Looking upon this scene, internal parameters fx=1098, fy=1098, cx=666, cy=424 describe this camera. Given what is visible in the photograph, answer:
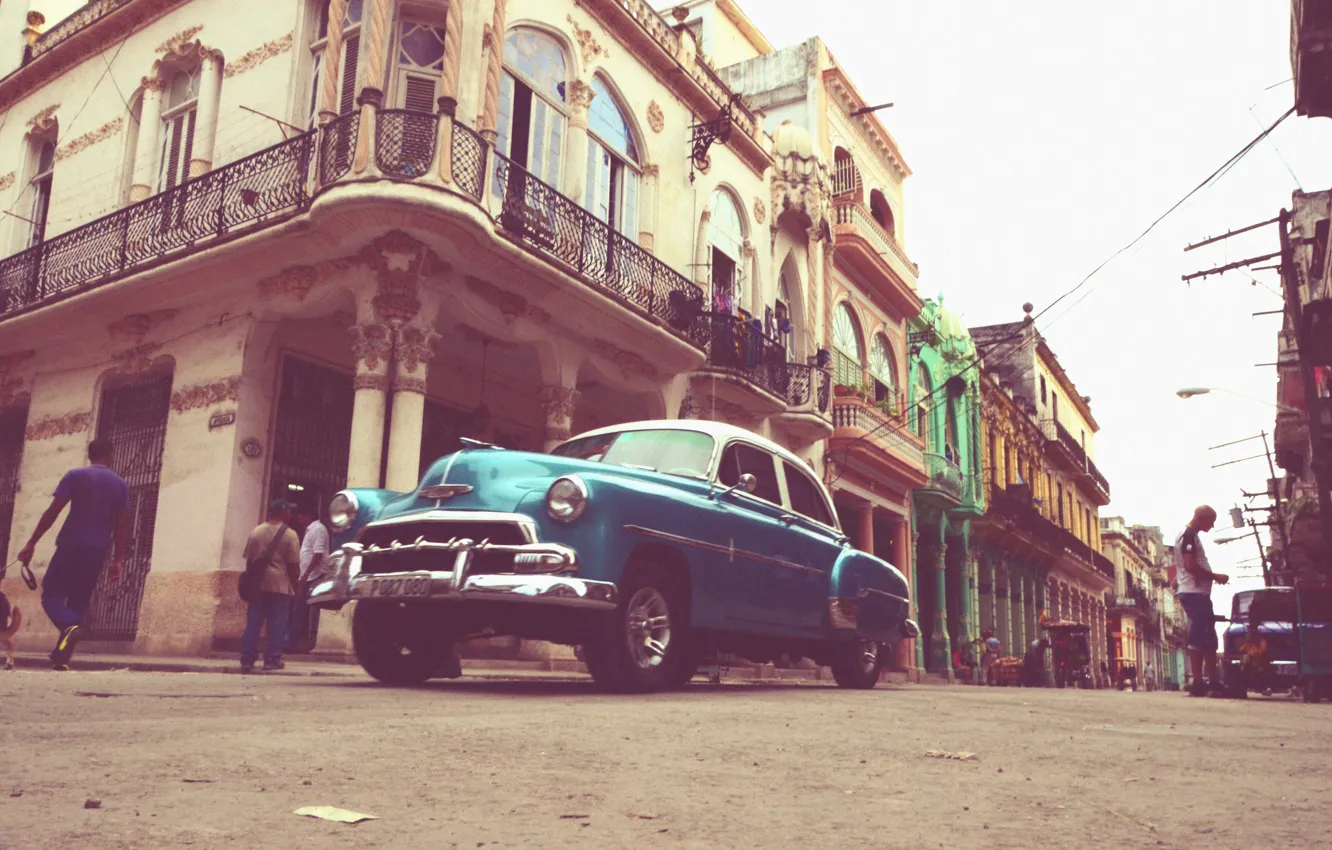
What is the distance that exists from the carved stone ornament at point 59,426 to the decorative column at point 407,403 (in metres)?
5.74

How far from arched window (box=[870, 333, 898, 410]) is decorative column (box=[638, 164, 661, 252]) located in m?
9.34

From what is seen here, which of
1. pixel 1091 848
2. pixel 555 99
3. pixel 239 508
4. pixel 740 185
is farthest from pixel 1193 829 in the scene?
Result: pixel 740 185

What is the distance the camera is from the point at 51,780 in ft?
8.86

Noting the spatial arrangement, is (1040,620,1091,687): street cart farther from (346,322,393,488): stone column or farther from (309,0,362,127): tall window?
(309,0,362,127): tall window

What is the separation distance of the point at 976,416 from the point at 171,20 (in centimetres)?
2396

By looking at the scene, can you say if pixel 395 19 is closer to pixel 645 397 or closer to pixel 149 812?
pixel 645 397

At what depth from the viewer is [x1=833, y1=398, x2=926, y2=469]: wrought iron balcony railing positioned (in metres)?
22.3

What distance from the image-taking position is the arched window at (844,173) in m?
24.5

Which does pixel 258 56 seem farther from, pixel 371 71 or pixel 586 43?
pixel 586 43

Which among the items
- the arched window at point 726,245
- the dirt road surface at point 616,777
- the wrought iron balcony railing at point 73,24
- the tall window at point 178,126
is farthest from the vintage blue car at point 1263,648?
the wrought iron balcony railing at point 73,24

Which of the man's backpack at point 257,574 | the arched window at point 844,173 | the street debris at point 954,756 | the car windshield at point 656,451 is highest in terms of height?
Answer: the arched window at point 844,173

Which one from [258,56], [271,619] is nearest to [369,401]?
[271,619]

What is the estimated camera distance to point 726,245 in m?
19.7

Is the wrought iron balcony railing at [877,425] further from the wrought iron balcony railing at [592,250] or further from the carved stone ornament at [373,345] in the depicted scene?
the carved stone ornament at [373,345]
